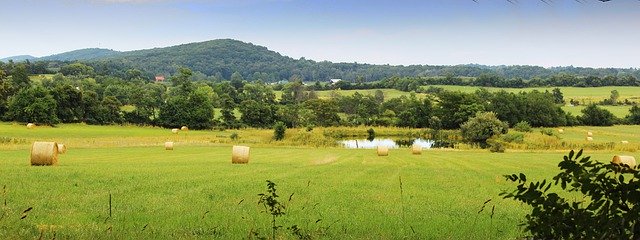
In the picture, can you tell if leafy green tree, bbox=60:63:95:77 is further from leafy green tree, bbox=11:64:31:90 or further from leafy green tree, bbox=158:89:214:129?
leafy green tree, bbox=158:89:214:129

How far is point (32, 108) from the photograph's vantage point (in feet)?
257

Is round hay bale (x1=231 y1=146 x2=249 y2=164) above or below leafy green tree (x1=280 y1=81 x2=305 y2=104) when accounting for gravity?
above

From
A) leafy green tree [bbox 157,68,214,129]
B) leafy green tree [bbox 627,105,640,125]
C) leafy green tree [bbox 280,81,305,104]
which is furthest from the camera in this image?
leafy green tree [bbox 280,81,305,104]

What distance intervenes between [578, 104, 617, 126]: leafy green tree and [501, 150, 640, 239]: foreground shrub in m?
105

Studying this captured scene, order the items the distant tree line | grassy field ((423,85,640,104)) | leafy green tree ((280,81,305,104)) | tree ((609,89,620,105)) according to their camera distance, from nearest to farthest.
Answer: the distant tree line < tree ((609,89,620,105)) < grassy field ((423,85,640,104)) < leafy green tree ((280,81,305,104))

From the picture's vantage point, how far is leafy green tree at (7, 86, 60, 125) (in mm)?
78812

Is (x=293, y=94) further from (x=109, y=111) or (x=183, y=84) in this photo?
(x=109, y=111)

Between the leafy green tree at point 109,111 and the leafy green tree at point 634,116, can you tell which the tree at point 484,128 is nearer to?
the leafy green tree at point 634,116

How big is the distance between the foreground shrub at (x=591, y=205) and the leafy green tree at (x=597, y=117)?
105 meters

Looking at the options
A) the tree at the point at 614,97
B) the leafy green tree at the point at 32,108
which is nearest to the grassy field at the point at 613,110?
the tree at the point at 614,97

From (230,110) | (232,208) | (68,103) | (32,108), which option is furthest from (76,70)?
(232,208)

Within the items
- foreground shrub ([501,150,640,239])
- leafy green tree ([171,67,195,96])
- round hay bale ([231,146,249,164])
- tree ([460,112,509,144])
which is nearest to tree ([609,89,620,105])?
tree ([460,112,509,144])

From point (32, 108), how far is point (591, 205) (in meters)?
86.3

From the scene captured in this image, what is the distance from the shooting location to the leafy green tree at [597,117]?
96562 millimetres
